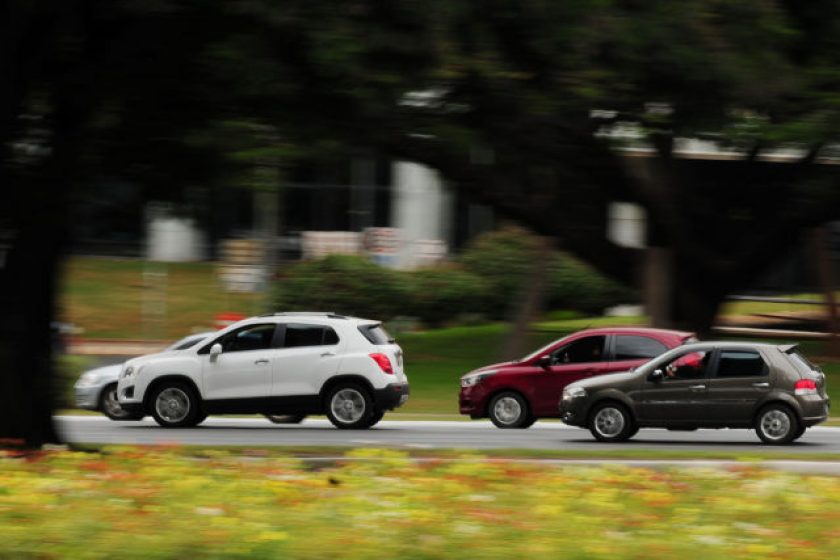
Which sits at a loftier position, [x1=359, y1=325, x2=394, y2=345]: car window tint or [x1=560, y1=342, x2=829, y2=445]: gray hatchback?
[x1=359, y1=325, x2=394, y2=345]: car window tint

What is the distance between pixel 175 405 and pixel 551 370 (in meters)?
5.43

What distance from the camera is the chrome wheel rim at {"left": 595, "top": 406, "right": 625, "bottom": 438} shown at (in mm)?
19219

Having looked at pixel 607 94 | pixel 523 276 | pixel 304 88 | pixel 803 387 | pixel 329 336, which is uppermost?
pixel 523 276

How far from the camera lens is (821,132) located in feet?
59.8

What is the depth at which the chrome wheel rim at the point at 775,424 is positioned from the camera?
1861 centimetres

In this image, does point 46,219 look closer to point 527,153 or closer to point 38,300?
point 38,300

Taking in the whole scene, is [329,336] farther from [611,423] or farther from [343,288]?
[343,288]

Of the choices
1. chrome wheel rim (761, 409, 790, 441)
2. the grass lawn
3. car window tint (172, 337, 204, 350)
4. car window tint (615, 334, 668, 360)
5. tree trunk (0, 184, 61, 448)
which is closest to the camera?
the grass lawn

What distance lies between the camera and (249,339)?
2100cm

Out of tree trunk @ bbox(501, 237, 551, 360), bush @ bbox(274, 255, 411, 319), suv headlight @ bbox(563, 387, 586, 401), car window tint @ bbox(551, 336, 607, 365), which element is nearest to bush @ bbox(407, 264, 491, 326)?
bush @ bbox(274, 255, 411, 319)

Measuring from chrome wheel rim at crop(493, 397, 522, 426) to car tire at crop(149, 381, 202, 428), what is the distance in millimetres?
4338

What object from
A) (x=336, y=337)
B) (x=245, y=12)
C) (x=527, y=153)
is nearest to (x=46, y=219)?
(x=245, y=12)

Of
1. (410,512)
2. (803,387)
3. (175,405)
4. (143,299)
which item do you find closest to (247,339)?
(175,405)

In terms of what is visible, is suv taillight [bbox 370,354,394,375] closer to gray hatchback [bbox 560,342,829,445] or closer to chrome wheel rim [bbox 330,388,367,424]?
chrome wheel rim [bbox 330,388,367,424]
